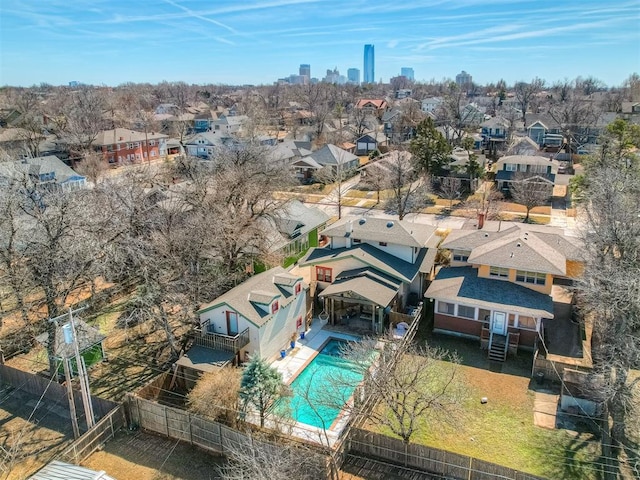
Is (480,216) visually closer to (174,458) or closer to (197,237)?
(197,237)

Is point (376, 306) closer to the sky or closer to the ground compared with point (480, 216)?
closer to the ground

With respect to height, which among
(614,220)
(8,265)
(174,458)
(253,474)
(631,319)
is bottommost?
(174,458)

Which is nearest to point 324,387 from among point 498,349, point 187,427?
point 187,427

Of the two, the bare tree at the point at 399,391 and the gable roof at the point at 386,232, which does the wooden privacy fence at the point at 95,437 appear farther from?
the gable roof at the point at 386,232

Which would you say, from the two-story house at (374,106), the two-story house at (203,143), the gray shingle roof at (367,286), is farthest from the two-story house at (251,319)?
the two-story house at (374,106)

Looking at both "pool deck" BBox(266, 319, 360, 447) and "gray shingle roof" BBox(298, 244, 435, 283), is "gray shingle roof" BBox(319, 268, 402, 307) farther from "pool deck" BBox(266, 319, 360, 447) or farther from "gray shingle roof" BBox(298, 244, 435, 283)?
"pool deck" BBox(266, 319, 360, 447)

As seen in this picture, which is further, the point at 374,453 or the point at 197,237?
the point at 197,237

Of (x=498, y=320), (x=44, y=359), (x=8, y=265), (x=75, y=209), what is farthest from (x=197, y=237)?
(x=498, y=320)

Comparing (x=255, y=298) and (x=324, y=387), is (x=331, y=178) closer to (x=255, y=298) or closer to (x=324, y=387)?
(x=255, y=298)
